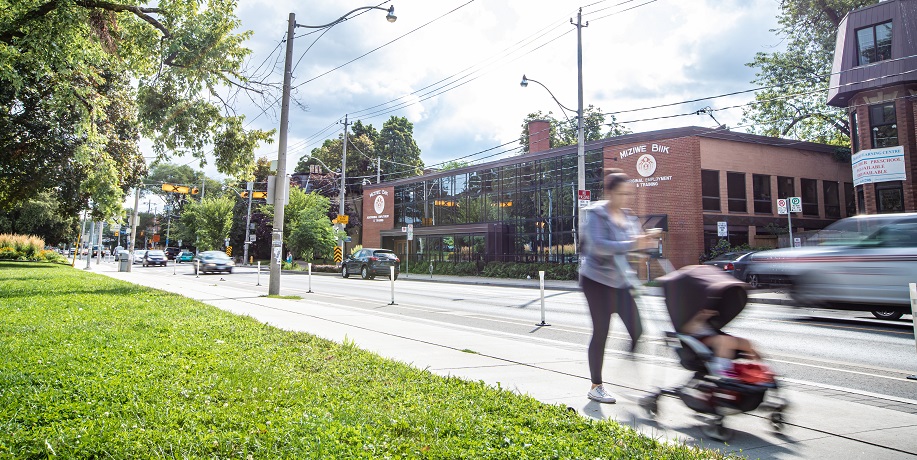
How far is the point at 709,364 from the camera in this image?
146 inches

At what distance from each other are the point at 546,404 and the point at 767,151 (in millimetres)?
30106

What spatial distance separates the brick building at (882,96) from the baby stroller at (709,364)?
23850 mm

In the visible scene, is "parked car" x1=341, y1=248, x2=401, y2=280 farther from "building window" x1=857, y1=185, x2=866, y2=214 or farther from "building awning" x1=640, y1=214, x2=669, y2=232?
"building window" x1=857, y1=185, x2=866, y2=214

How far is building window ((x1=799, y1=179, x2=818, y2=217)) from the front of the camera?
100 ft

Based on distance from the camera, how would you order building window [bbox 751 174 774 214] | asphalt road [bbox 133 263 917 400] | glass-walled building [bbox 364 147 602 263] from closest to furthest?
asphalt road [bbox 133 263 917 400], building window [bbox 751 174 774 214], glass-walled building [bbox 364 147 602 263]

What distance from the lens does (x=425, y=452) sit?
9.95 feet

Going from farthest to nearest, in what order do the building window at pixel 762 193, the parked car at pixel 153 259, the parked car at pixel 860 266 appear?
the parked car at pixel 153 259 → the building window at pixel 762 193 → the parked car at pixel 860 266

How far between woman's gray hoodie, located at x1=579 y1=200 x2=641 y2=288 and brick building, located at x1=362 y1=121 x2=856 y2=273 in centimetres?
2283

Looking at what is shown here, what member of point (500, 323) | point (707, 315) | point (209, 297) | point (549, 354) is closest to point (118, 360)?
point (549, 354)

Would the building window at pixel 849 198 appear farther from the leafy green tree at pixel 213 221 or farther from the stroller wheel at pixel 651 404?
the leafy green tree at pixel 213 221

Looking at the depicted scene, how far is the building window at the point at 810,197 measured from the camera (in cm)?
3050

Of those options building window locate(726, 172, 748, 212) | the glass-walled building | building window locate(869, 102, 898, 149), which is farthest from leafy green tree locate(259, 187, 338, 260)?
building window locate(869, 102, 898, 149)

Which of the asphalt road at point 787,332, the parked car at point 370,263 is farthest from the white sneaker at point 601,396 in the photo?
the parked car at point 370,263

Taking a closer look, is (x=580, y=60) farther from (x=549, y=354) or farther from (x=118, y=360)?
(x=118, y=360)
